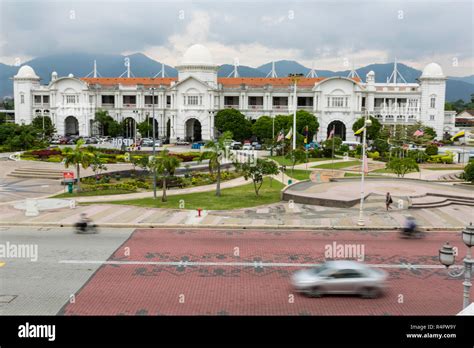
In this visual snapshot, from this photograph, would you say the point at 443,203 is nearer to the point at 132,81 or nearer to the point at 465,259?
the point at 465,259

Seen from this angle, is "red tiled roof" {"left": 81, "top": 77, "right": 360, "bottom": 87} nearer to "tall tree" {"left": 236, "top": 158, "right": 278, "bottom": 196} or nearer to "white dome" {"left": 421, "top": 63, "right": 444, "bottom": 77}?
"white dome" {"left": 421, "top": 63, "right": 444, "bottom": 77}

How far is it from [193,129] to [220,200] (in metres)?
67.8

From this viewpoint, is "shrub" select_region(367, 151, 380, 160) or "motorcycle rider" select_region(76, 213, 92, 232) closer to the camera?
"motorcycle rider" select_region(76, 213, 92, 232)

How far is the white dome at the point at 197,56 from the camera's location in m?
102

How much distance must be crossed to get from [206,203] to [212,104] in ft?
204

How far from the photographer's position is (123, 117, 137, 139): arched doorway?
10388 centimetres

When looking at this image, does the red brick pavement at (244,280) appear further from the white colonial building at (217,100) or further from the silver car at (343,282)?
the white colonial building at (217,100)

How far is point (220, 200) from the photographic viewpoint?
39781 millimetres

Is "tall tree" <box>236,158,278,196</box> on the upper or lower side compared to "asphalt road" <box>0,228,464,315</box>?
upper

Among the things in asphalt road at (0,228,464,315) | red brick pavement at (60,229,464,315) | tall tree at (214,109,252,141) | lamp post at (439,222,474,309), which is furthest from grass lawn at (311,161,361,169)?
lamp post at (439,222,474,309)

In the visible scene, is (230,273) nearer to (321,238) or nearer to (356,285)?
(356,285)

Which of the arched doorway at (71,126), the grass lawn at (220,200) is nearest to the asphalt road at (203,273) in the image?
the grass lawn at (220,200)

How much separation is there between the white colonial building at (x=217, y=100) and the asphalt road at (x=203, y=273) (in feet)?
233

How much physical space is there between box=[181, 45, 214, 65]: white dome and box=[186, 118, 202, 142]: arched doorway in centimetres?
1145
